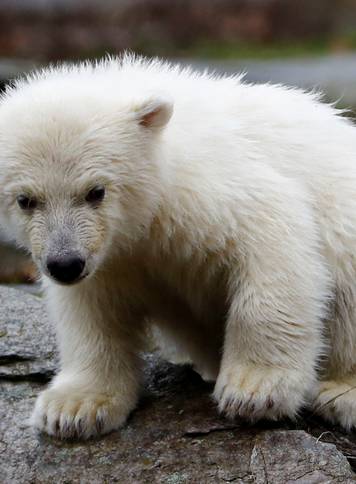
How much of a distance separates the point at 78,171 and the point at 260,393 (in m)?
1.35

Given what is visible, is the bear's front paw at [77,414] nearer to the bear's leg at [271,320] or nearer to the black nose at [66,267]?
the bear's leg at [271,320]

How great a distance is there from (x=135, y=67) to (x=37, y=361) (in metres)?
1.74

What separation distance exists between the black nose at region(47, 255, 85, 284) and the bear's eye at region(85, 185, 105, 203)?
A: 29cm

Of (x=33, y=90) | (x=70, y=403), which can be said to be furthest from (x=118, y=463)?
(x=33, y=90)

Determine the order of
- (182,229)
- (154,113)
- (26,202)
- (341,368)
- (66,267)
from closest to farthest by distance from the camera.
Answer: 1. (66,267)
2. (26,202)
3. (154,113)
4. (182,229)
5. (341,368)

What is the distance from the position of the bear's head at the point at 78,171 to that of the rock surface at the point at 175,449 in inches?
35.5

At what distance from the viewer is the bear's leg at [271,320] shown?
4941mm

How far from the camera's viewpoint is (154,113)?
4.86m

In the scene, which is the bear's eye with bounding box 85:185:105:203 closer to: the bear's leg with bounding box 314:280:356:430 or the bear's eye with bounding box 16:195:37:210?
the bear's eye with bounding box 16:195:37:210

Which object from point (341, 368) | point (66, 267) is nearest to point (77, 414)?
point (66, 267)

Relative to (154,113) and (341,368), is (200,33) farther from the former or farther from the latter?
(154,113)

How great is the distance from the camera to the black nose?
459 centimetres

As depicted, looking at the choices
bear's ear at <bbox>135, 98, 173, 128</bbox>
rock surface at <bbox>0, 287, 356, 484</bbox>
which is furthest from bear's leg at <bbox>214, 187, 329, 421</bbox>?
bear's ear at <bbox>135, 98, 173, 128</bbox>

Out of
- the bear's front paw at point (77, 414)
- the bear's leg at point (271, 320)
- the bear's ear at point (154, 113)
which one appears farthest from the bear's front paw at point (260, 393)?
the bear's ear at point (154, 113)
